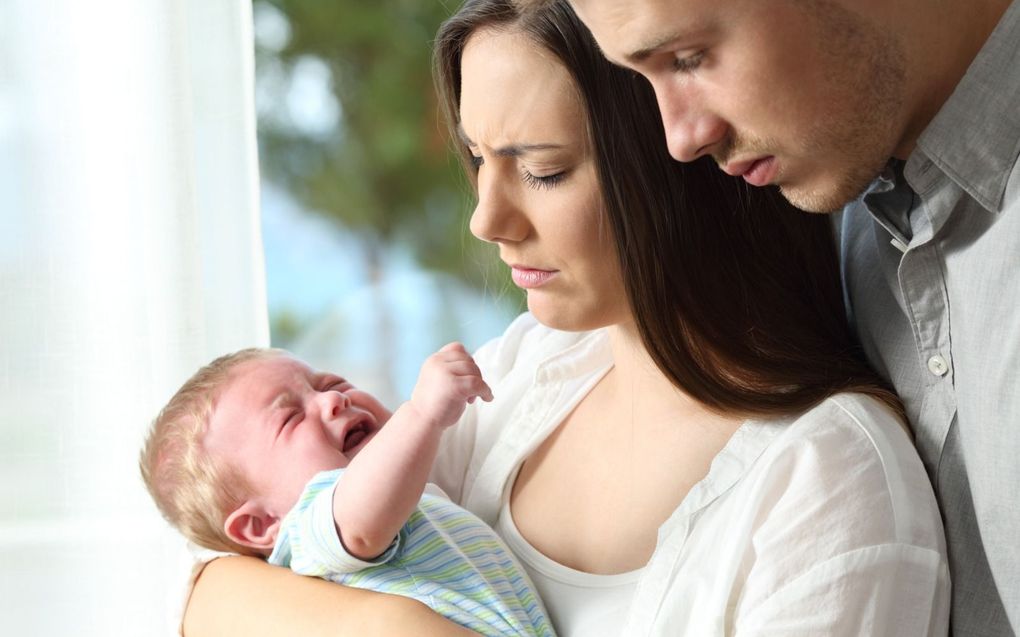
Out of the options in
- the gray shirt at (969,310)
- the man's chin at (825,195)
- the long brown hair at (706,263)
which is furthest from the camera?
the long brown hair at (706,263)

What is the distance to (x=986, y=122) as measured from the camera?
4.31ft

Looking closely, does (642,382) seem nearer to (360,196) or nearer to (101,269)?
(101,269)

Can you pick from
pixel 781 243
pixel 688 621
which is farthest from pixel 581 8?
pixel 688 621

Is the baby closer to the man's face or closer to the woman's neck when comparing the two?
the woman's neck

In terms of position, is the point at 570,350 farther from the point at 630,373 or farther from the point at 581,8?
the point at 581,8

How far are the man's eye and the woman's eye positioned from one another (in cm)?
27

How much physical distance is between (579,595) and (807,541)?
1.40 ft

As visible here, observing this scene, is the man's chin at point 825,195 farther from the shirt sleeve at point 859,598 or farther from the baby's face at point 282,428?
the baby's face at point 282,428

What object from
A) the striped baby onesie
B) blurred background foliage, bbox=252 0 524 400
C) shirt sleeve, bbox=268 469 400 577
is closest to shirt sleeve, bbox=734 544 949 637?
the striped baby onesie

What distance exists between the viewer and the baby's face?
5.88ft

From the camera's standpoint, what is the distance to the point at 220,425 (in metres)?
1.83

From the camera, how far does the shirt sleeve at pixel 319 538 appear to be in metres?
1.65

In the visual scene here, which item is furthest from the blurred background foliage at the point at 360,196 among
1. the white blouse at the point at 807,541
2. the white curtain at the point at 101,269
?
the white blouse at the point at 807,541

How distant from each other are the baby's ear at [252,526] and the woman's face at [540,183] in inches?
23.0
